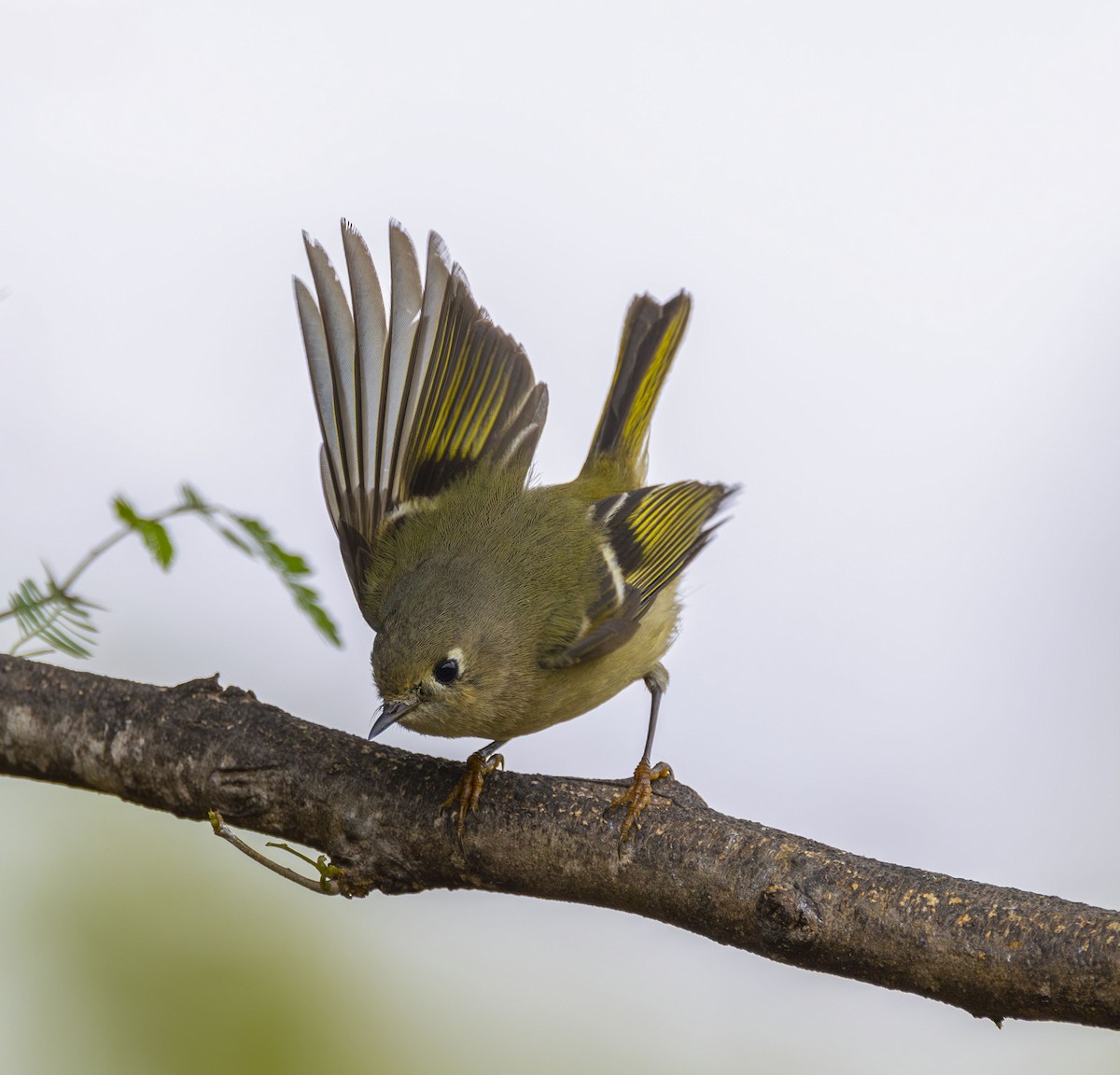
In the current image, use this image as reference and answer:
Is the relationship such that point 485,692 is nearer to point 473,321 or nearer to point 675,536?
point 675,536

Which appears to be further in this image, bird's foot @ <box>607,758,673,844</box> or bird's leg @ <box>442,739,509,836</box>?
bird's leg @ <box>442,739,509,836</box>

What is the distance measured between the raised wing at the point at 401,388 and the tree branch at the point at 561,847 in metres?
0.58

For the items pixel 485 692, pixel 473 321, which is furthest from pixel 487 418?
pixel 485 692

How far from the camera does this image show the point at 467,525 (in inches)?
97.8

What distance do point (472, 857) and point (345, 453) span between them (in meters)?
0.90

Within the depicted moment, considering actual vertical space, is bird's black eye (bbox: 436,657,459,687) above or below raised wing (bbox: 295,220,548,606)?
below

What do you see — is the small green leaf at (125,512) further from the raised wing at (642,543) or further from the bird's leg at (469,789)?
the raised wing at (642,543)

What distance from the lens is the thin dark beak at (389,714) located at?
2055 millimetres

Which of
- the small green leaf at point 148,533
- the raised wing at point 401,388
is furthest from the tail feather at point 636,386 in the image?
the small green leaf at point 148,533

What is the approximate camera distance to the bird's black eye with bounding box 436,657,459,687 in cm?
212

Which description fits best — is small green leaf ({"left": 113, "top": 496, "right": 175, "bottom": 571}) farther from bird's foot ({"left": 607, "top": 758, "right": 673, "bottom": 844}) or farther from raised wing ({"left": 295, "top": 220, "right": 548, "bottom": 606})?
raised wing ({"left": 295, "top": 220, "right": 548, "bottom": 606})

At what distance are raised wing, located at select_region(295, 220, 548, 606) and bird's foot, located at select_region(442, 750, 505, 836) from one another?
23.3 inches

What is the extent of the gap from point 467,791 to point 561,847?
0.17 metres

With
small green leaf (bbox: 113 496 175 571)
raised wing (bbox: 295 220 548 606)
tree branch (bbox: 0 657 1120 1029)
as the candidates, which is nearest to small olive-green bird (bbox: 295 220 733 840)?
raised wing (bbox: 295 220 548 606)
